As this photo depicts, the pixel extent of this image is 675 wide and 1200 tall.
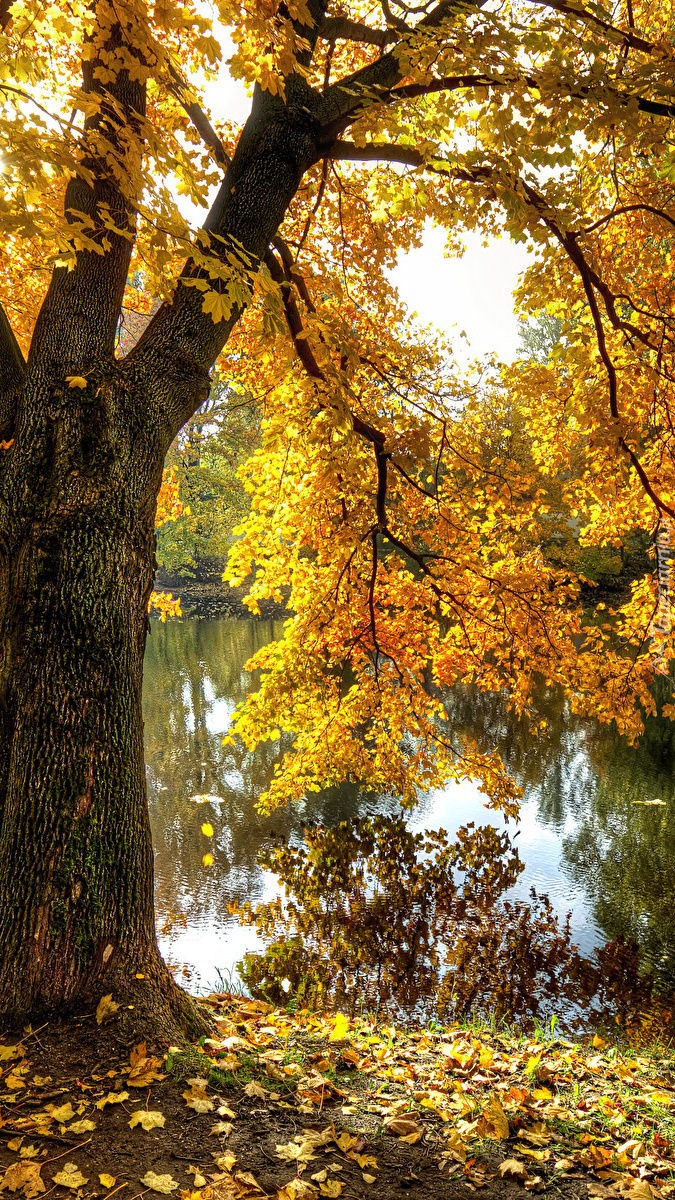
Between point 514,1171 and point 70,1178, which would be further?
point 514,1171

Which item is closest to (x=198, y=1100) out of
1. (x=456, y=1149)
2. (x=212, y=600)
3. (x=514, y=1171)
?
(x=456, y=1149)

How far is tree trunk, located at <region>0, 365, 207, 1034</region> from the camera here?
264 cm

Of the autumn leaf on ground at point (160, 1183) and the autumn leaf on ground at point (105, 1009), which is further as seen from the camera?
the autumn leaf on ground at point (105, 1009)

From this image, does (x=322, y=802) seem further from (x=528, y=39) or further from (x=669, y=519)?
(x=528, y=39)

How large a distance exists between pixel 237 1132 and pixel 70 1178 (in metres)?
0.59

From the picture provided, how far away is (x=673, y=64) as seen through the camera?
2.80 m

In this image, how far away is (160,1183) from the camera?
6.43 feet

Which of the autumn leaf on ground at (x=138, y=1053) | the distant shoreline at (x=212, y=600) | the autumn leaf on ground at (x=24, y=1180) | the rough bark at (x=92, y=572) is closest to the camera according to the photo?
the autumn leaf on ground at (x=24, y=1180)

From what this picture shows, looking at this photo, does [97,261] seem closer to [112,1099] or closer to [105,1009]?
[105,1009]

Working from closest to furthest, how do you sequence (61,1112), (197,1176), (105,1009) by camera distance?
(197,1176), (61,1112), (105,1009)

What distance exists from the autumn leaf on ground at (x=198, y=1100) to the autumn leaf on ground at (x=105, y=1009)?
17.1 inches

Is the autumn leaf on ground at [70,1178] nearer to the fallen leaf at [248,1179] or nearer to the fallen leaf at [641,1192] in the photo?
the fallen leaf at [248,1179]

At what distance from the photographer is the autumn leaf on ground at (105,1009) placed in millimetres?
2555

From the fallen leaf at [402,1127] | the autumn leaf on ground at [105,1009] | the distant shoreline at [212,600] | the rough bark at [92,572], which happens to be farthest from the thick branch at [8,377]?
the distant shoreline at [212,600]
